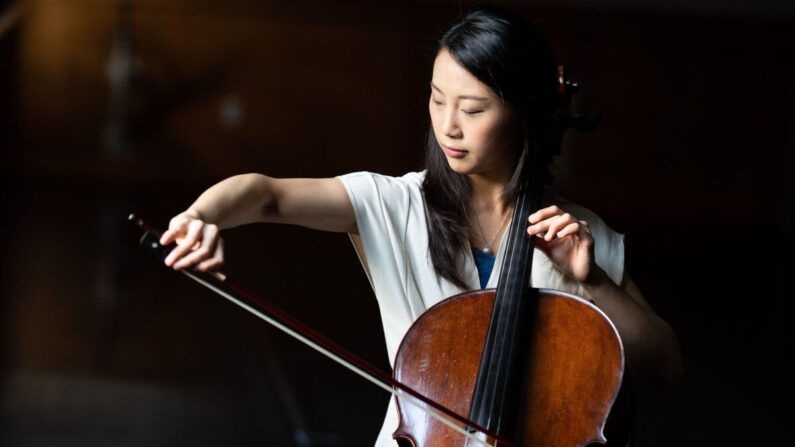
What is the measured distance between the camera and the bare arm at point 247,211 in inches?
41.6

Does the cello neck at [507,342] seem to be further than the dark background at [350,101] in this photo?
No

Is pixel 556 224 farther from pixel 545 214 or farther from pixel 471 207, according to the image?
pixel 471 207

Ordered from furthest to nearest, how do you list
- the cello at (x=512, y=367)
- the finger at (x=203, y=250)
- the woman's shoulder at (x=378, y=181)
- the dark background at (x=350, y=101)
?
the dark background at (x=350, y=101) → the woman's shoulder at (x=378, y=181) → the cello at (x=512, y=367) → the finger at (x=203, y=250)

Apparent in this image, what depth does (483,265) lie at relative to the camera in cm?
147

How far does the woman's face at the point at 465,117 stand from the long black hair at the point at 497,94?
13 mm

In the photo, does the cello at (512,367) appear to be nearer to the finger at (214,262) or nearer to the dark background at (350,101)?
the finger at (214,262)

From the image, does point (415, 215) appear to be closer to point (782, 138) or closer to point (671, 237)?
point (671, 237)

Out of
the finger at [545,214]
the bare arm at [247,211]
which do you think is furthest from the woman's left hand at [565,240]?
the bare arm at [247,211]

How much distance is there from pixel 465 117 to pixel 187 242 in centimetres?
43

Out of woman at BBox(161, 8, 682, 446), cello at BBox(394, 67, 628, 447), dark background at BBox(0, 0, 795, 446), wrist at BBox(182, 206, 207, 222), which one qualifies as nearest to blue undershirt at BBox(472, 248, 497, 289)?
woman at BBox(161, 8, 682, 446)

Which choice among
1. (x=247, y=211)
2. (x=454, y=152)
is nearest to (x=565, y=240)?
(x=454, y=152)

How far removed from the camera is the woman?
132 cm

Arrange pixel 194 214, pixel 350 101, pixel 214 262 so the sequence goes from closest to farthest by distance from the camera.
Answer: pixel 214 262, pixel 194 214, pixel 350 101

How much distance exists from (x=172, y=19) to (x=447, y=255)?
6.70 metres
